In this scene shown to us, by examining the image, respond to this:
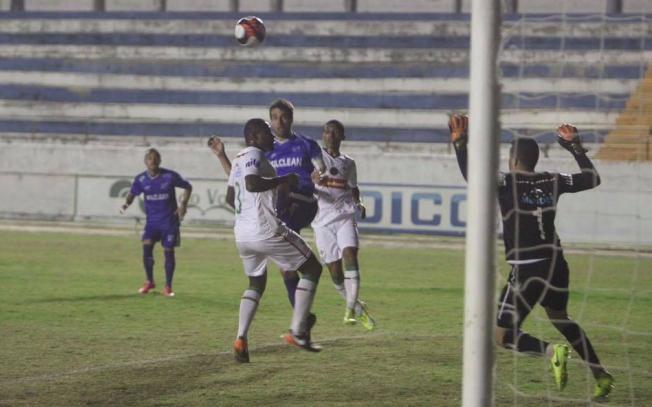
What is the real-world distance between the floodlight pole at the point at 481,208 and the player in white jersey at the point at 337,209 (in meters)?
6.05

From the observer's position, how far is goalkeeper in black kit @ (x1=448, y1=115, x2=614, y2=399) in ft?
25.0

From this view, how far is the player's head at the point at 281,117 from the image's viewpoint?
32.8 feet

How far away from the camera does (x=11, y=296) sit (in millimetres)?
13719

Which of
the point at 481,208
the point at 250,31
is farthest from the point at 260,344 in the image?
the point at 481,208

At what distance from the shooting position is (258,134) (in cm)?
896

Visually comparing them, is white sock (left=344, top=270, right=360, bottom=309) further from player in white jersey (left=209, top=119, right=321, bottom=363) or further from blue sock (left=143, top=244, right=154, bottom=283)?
blue sock (left=143, top=244, right=154, bottom=283)

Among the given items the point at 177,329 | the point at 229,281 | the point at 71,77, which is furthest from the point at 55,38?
the point at 177,329

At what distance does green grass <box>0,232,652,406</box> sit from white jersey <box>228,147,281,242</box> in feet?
3.35

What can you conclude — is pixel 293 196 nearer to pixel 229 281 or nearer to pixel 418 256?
pixel 229 281

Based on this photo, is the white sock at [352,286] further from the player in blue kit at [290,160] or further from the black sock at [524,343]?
the black sock at [524,343]

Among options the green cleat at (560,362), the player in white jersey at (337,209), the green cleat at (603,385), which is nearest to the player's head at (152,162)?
the player in white jersey at (337,209)

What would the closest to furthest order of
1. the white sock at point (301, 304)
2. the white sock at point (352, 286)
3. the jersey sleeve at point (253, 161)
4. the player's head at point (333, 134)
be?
the jersey sleeve at point (253, 161)
the white sock at point (301, 304)
the white sock at point (352, 286)
the player's head at point (333, 134)

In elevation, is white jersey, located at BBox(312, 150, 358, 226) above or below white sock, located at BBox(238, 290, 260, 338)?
above

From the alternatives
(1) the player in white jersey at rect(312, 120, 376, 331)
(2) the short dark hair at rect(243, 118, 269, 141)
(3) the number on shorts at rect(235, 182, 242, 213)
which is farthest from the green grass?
(2) the short dark hair at rect(243, 118, 269, 141)
